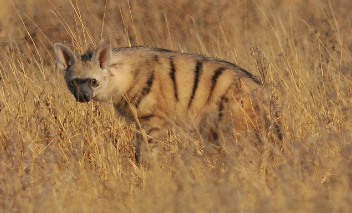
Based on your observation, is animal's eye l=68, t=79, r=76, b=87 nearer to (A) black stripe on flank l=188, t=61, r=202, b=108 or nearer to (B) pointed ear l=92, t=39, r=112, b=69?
(B) pointed ear l=92, t=39, r=112, b=69

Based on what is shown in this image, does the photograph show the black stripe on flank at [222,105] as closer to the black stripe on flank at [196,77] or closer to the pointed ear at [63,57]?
the black stripe on flank at [196,77]

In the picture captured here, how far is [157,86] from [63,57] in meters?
0.90

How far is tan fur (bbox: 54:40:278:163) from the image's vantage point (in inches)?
233

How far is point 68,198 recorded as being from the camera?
14.7ft

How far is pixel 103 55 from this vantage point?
5988mm

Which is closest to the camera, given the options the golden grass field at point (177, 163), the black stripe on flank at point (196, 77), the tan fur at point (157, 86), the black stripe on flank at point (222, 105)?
the golden grass field at point (177, 163)

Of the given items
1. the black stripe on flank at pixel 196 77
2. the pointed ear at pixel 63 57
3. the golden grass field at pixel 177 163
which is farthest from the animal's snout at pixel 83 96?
the black stripe on flank at pixel 196 77

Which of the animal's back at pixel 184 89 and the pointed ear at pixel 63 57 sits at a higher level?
the pointed ear at pixel 63 57

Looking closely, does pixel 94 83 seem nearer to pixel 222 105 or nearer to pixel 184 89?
pixel 184 89

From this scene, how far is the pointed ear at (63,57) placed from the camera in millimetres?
6016

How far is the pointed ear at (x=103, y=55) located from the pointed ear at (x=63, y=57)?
0.68ft

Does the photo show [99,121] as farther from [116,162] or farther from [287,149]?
[287,149]

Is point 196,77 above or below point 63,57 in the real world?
below

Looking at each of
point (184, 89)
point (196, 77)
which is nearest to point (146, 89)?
point (184, 89)
